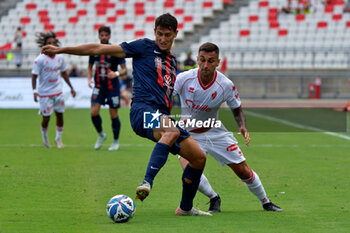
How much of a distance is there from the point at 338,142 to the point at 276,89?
48.0 ft

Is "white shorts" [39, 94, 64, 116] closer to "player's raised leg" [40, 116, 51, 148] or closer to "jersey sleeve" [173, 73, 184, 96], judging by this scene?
"player's raised leg" [40, 116, 51, 148]

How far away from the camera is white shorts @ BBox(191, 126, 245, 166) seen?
6.84 meters

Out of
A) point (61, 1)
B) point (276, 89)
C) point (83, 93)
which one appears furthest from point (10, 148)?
point (61, 1)

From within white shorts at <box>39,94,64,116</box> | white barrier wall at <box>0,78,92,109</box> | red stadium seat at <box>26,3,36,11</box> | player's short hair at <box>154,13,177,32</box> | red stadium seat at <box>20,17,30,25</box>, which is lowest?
white barrier wall at <box>0,78,92,109</box>

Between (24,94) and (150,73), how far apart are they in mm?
17865

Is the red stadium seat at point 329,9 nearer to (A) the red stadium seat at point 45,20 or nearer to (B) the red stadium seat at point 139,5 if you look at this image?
(B) the red stadium seat at point 139,5

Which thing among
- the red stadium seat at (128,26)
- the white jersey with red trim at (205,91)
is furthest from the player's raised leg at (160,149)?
the red stadium seat at (128,26)

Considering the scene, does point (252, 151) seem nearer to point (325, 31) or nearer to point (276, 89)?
point (276, 89)

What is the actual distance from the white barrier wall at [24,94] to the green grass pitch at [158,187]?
824cm

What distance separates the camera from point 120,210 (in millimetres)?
6059

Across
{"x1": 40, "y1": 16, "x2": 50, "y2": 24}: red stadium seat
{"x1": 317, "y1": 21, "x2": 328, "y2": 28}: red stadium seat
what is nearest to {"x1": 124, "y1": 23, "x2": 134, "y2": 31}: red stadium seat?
{"x1": 40, "y1": 16, "x2": 50, "y2": 24}: red stadium seat

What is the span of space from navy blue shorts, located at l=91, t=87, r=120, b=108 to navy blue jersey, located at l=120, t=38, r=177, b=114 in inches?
243

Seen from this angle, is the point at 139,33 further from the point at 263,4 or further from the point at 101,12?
the point at 263,4

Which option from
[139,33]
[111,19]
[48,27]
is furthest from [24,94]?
[111,19]
